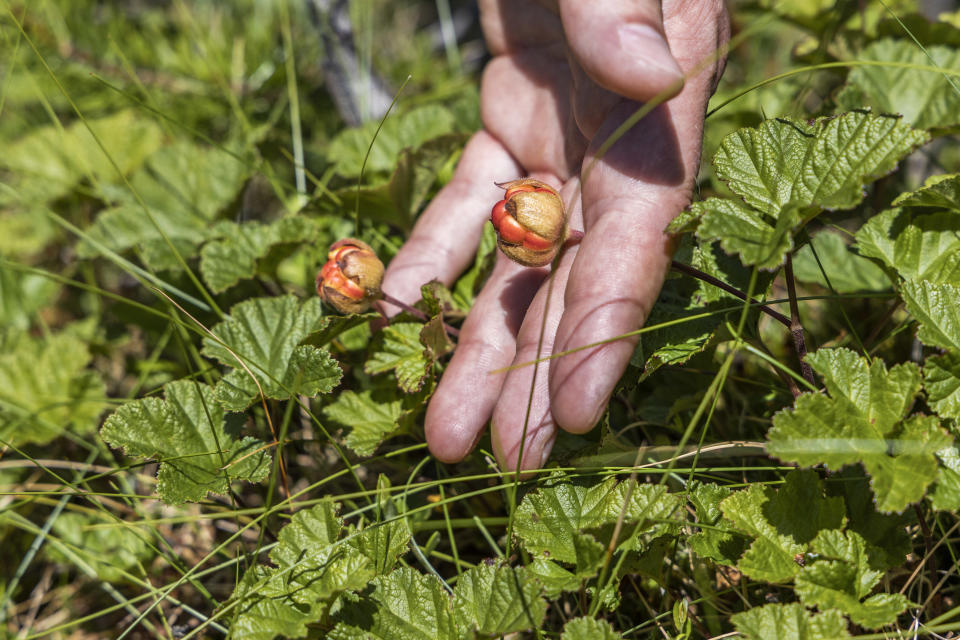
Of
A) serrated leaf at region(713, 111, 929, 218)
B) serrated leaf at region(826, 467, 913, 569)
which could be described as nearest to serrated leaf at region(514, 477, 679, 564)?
serrated leaf at region(826, 467, 913, 569)

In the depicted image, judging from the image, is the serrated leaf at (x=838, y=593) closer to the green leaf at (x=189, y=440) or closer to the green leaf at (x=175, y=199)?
the green leaf at (x=189, y=440)

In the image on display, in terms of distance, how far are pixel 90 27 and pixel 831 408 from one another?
4636mm

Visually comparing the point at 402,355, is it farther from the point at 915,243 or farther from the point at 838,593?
the point at 915,243

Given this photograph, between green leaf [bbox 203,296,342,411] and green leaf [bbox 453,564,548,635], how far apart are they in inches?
26.2

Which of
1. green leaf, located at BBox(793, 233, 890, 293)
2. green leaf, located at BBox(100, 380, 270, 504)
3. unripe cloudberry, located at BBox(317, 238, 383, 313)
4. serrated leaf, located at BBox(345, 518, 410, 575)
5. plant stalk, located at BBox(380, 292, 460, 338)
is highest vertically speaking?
unripe cloudberry, located at BBox(317, 238, 383, 313)

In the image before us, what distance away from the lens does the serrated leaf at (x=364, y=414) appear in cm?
219

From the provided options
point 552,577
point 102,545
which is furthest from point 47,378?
point 552,577

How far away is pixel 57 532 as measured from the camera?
2.55m

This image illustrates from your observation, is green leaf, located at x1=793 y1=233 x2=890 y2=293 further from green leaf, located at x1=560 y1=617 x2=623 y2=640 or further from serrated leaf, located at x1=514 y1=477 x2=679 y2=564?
green leaf, located at x1=560 y1=617 x2=623 y2=640

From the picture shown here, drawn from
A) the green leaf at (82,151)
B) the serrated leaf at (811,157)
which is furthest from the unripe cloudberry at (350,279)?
the green leaf at (82,151)

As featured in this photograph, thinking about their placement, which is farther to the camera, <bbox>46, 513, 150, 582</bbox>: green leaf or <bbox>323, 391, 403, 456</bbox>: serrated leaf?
<bbox>46, 513, 150, 582</bbox>: green leaf

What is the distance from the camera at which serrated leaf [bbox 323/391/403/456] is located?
2189 mm

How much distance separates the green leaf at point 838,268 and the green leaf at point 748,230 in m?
0.71

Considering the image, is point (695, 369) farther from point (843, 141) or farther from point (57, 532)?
point (57, 532)
